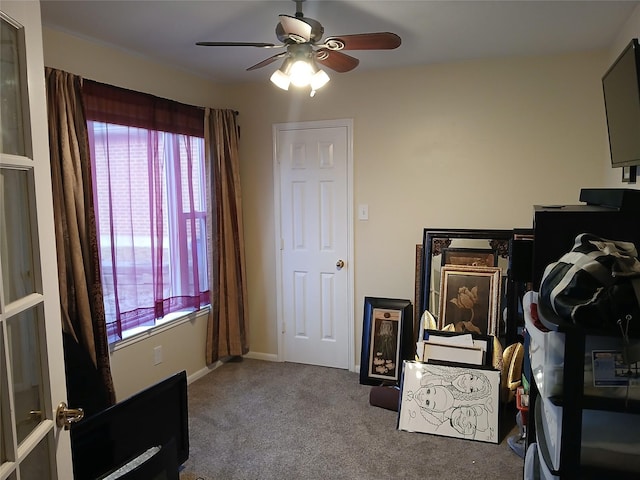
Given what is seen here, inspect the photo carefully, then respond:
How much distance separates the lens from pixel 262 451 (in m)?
2.68

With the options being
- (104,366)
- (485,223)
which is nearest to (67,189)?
(104,366)

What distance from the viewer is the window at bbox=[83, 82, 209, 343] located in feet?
9.16

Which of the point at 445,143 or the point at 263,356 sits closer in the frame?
the point at 445,143

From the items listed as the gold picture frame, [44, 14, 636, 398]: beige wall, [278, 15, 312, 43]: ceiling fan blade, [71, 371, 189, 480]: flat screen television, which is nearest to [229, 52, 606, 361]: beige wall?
[44, 14, 636, 398]: beige wall

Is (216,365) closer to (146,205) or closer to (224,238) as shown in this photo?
(224,238)

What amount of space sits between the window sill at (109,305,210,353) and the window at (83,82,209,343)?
0.11 ft

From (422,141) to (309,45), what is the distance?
145 cm

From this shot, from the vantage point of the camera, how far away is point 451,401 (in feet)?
9.44

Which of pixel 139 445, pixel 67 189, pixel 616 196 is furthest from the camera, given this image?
pixel 67 189

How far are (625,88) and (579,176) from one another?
4.09 feet

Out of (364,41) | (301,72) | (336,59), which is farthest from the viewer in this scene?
(336,59)

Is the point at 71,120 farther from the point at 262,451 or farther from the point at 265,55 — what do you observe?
the point at 262,451

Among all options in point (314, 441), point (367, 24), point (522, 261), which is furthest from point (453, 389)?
point (367, 24)

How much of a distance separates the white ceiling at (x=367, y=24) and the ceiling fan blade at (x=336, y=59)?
178mm
